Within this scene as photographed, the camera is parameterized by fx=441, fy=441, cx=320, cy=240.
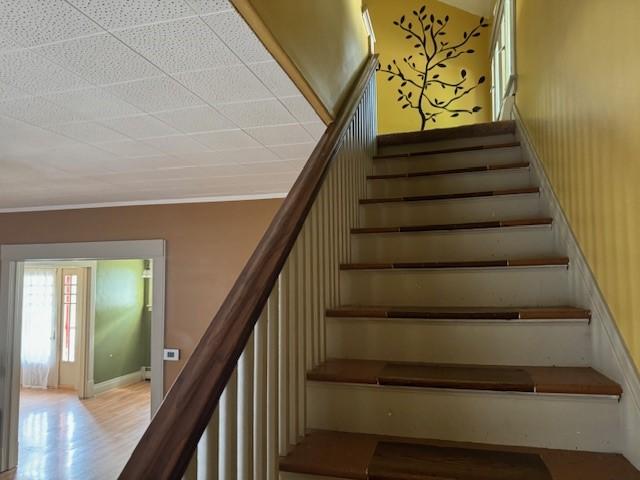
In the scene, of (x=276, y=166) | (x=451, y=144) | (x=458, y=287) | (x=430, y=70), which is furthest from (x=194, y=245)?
(x=430, y=70)

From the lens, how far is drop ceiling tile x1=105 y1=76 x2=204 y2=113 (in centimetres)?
171

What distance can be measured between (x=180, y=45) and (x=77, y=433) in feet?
19.1

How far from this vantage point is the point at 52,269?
8172 mm

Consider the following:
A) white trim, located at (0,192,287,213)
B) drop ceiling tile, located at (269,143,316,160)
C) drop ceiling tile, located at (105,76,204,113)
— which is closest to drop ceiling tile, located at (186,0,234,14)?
drop ceiling tile, located at (105,76,204,113)

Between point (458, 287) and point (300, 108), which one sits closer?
point (458, 287)

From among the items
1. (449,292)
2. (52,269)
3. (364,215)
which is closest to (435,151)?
(364,215)

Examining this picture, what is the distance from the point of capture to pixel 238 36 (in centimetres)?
143

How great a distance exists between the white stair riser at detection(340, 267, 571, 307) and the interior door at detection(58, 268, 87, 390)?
7377 millimetres

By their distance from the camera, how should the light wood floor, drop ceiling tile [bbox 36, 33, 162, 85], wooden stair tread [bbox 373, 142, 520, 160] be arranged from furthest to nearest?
the light wood floor
wooden stair tread [bbox 373, 142, 520, 160]
drop ceiling tile [bbox 36, 33, 162, 85]

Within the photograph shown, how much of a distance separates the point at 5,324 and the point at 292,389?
14.2 feet

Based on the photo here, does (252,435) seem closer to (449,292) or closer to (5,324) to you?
(449,292)

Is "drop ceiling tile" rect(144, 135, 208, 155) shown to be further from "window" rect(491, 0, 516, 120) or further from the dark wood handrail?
"window" rect(491, 0, 516, 120)

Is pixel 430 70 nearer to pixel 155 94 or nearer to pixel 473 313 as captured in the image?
pixel 155 94


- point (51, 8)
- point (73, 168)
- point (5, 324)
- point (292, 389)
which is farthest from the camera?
point (5, 324)
